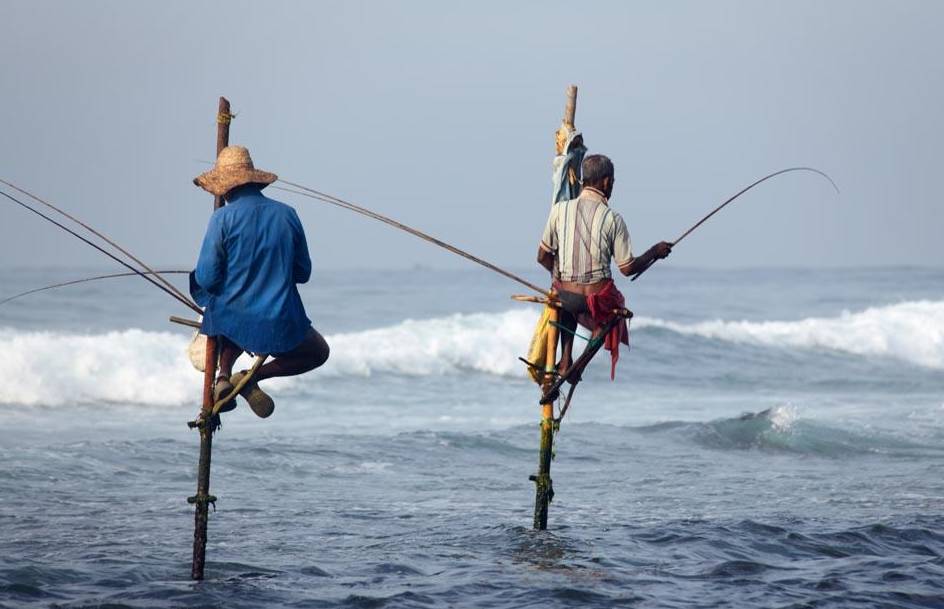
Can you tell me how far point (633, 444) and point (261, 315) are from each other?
299 inches

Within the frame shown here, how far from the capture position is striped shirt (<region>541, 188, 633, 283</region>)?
7.62 m

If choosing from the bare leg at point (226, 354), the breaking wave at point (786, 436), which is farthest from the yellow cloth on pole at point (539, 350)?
the breaking wave at point (786, 436)

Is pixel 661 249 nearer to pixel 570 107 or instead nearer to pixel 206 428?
pixel 570 107

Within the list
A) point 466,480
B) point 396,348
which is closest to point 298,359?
point 466,480

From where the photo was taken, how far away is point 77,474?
1101 centimetres

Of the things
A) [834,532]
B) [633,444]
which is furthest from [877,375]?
[834,532]

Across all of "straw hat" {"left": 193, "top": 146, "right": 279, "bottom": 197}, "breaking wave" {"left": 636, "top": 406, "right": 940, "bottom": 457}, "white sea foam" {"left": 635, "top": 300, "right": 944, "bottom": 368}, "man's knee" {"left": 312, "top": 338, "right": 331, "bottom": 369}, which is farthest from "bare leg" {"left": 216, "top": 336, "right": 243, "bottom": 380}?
"white sea foam" {"left": 635, "top": 300, "right": 944, "bottom": 368}

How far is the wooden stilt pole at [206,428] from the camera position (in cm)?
679

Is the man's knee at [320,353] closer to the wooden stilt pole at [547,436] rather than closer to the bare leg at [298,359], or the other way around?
the bare leg at [298,359]

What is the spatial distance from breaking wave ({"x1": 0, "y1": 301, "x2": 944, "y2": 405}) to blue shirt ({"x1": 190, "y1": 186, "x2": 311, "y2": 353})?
11.5 metres

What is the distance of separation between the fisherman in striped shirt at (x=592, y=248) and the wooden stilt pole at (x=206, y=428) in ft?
6.30

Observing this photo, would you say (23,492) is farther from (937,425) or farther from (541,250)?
(937,425)

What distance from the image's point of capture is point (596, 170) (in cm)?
772

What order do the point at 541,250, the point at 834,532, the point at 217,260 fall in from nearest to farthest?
the point at 217,260 < the point at 541,250 < the point at 834,532
